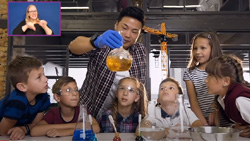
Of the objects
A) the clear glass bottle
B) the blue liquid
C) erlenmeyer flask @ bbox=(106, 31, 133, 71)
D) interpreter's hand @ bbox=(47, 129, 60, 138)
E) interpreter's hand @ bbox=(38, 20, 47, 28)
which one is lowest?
interpreter's hand @ bbox=(47, 129, 60, 138)

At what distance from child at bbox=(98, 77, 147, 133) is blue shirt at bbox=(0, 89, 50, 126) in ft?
1.19

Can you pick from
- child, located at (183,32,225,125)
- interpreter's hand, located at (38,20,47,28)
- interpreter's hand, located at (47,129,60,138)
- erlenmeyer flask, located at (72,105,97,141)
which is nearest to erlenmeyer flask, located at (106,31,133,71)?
erlenmeyer flask, located at (72,105,97,141)

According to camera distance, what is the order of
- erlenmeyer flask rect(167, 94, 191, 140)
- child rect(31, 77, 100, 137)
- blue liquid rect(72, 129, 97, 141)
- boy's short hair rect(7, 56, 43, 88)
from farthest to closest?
child rect(31, 77, 100, 137) → boy's short hair rect(7, 56, 43, 88) → blue liquid rect(72, 129, 97, 141) → erlenmeyer flask rect(167, 94, 191, 140)

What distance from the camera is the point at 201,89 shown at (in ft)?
5.00

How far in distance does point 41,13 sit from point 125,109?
2.57 meters

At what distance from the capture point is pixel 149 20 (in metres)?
3.79

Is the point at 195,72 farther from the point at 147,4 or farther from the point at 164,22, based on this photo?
the point at 147,4

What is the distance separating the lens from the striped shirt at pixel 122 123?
1370 millimetres

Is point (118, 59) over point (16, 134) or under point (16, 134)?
over

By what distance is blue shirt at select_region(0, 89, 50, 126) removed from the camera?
1.09 m

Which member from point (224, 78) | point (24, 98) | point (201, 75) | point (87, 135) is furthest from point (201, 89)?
point (24, 98)

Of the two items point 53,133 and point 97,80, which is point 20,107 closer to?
point 53,133

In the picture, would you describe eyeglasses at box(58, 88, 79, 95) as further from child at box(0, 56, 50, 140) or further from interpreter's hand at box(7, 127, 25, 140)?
interpreter's hand at box(7, 127, 25, 140)

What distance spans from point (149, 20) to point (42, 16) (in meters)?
1.65
